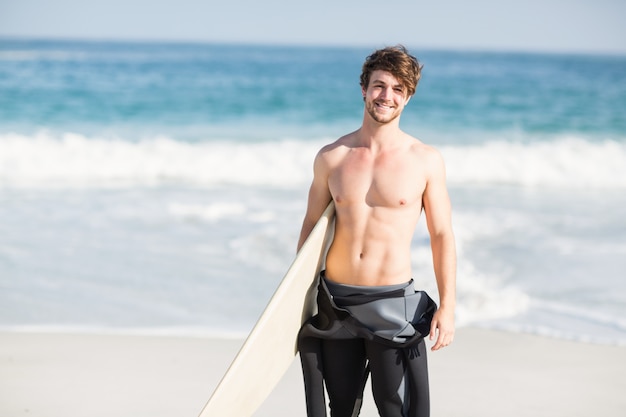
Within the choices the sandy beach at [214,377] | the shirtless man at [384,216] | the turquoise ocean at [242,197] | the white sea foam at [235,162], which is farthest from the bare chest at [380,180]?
the white sea foam at [235,162]

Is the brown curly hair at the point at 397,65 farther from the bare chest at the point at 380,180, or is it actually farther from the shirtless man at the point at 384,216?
the bare chest at the point at 380,180

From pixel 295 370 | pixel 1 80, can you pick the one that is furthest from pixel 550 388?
pixel 1 80

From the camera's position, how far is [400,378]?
2742mm

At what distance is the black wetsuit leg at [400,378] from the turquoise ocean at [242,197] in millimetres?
2431

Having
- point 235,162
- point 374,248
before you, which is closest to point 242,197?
point 235,162

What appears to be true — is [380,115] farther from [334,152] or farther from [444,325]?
[444,325]

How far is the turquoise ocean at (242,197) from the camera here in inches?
223

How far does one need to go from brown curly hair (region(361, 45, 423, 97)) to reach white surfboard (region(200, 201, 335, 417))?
48 centimetres

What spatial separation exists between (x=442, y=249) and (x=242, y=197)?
7516 mm

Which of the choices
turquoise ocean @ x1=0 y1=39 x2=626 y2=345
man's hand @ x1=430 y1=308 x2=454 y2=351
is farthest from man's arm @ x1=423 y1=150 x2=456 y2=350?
turquoise ocean @ x1=0 y1=39 x2=626 y2=345

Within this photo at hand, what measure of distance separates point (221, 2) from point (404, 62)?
46.8 metres

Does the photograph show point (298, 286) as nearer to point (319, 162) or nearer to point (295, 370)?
point (319, 162)

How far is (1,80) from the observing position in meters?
22.3

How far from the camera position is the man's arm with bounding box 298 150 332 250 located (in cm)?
279
